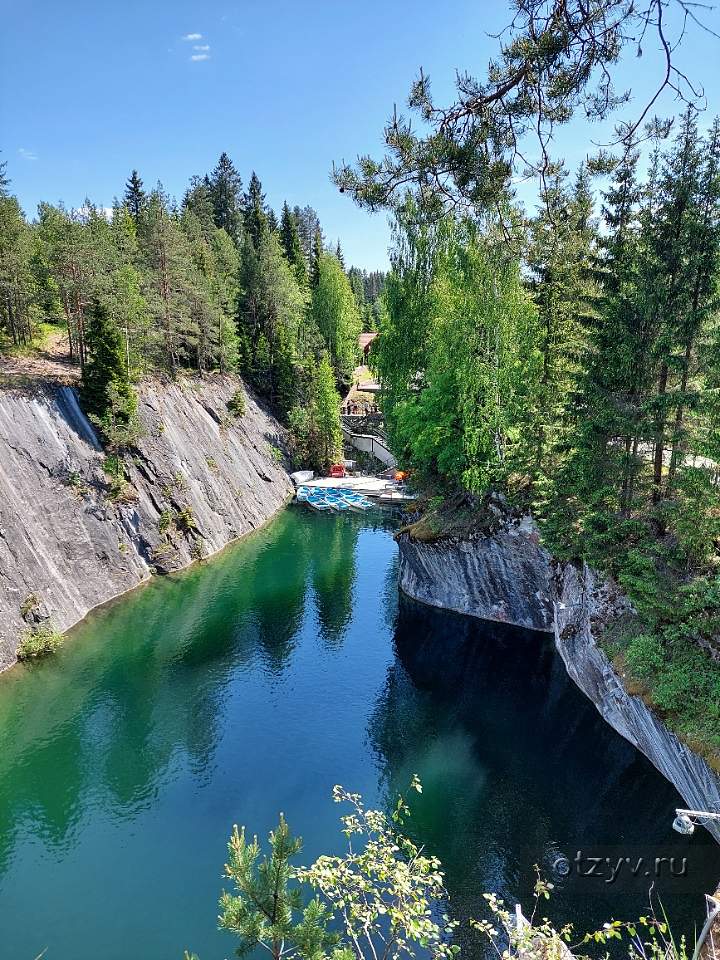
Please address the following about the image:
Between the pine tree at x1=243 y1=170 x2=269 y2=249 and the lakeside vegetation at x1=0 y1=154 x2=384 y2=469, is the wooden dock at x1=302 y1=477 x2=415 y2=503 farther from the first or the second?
the pine tree at x1=243 y1=170 x2=269 y2=249

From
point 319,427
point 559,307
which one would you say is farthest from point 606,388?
point 319,427

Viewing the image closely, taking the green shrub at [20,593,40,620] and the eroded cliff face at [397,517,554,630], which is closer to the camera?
the green shrub at [20,593,40,620]

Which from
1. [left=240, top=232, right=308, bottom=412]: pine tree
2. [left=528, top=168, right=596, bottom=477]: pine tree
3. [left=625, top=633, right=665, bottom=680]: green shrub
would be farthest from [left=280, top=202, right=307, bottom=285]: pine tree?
[left=625, top=633, right=665, bottom=680]: green shrub

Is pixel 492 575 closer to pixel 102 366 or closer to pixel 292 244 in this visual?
pixel 102 366

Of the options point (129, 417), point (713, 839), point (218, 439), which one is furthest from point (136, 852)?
point (218, 439)

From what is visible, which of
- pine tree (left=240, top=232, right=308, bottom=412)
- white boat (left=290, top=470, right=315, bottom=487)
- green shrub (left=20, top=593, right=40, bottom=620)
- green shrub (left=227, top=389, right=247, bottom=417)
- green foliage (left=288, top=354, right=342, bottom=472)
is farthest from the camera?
pine tree (left=240, top=232, right=308, bottom=412)

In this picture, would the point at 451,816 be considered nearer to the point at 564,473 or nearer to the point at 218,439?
the point at 564,473

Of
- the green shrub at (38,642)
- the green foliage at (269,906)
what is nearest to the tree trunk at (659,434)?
the green foliage at (269,906)
